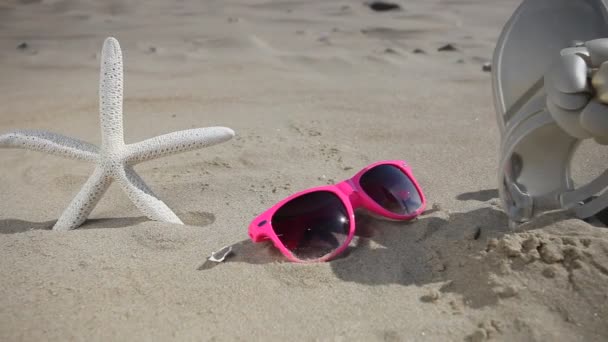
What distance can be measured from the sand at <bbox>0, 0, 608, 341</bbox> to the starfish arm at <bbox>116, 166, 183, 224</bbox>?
2.0 inches

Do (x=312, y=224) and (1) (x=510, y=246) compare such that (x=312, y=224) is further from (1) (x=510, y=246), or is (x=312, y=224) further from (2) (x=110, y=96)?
(2) (x=110, y=96)

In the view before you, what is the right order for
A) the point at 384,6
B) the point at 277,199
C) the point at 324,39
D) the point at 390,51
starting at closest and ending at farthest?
the point at 277,199 < the point at 390,51 < the point at 324,39 < the point at 384,6

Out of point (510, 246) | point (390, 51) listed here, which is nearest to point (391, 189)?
Result: point (510, 246)

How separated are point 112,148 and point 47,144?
31 cm

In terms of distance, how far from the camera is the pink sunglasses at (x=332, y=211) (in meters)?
1.96

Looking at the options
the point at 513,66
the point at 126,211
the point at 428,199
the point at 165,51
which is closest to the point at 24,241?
the point at 126,211

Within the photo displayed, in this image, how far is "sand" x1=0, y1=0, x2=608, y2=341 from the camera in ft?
5.04

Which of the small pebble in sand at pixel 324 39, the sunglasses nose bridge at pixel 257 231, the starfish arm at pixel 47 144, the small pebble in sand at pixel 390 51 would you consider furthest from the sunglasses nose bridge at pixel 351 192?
the small pebble in sand at pixel 324 39

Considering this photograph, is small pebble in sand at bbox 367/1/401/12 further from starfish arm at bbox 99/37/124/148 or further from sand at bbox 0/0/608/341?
starfish arm at bbox 99/37/124/148

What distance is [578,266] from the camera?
59.3 inches

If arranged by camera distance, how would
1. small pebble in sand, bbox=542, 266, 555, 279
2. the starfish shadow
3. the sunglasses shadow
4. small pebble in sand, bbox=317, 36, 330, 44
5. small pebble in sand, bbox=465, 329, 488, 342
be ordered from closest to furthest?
1. small pebble in sand, bbox=465, 329, 488, 342
2. small pebble in sand, bbox=542, 266, 555, 279
3. the sunglasses shadow
4. the starfish shadow
5. small pebble in sand, bbox=317, 36, 330, 44

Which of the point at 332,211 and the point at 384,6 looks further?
the point at 384,6

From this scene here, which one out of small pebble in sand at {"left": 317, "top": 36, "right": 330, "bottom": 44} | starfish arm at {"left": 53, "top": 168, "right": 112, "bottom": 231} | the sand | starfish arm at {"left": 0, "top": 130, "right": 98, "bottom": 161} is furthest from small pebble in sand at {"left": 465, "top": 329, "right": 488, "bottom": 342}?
small pebble in sand at {"left": 317, "top": 36, "right": 330, "bottom": 44}

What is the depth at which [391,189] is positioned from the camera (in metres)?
2.24
